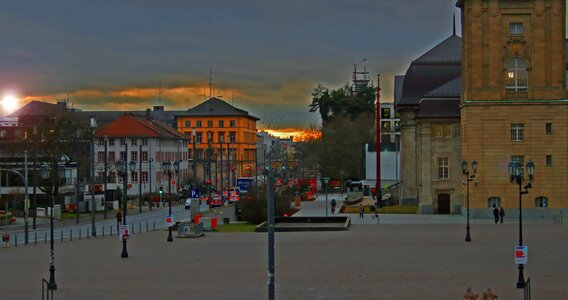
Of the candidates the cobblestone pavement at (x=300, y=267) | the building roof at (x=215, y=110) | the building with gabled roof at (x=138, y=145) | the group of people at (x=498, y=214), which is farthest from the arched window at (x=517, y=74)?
the building roof at (x=215, y=110)

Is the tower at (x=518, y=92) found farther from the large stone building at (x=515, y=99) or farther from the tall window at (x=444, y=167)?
the tall window at (x=444, y=167)

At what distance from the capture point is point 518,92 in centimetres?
6481

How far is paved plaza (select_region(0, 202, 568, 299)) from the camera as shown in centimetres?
2583

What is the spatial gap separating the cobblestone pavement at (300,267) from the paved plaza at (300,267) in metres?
0.03

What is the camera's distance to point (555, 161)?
64.8 meters

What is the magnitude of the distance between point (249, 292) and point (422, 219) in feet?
137

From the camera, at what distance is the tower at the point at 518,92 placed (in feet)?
211

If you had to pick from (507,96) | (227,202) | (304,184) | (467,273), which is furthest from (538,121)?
(304,184)

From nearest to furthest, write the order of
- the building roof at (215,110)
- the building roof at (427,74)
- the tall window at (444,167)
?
the tall window at (444,167) → the building roof at (427,74) → the building roof at (215,110)

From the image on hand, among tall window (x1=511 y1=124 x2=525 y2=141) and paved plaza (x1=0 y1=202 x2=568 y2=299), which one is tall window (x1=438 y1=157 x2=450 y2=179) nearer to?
tall window (x1=511 y1=124 x2=525 y2=141)

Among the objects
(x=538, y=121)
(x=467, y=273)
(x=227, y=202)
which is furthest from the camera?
(x=227, y=202)

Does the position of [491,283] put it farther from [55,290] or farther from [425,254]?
[55,290]

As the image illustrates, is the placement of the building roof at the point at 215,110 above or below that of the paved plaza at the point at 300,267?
above

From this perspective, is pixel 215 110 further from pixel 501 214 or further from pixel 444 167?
pixel 501 214
